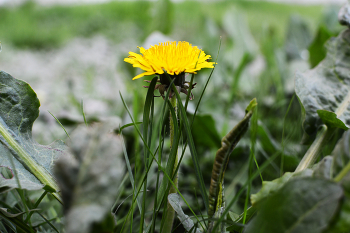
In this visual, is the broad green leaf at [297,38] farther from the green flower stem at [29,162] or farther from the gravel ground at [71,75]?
the green flower stem at [29,162]

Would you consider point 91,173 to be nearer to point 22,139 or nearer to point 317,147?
point 22,139

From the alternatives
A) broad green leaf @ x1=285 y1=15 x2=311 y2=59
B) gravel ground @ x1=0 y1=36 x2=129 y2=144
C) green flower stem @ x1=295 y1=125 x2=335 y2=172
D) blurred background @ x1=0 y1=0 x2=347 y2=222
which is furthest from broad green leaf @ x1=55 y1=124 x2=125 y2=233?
broad green leaf @ x1=285 y1=15 x2=311 y2=59

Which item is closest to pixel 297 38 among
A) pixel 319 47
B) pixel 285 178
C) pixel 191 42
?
pixel 319 47

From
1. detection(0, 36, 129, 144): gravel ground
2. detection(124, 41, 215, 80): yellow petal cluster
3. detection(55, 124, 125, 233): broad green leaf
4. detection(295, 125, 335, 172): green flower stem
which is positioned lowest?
detection(0, 36, 129, 144): gravel ground

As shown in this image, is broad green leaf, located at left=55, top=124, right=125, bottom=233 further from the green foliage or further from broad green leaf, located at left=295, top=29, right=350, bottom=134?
the green foliage

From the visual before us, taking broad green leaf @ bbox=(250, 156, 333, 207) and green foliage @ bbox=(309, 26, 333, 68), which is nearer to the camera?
broad green leaf @ bbox=(250, 156, 333, 207)

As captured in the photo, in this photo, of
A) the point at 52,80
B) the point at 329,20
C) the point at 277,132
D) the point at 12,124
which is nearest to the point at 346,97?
the point at 277,132
